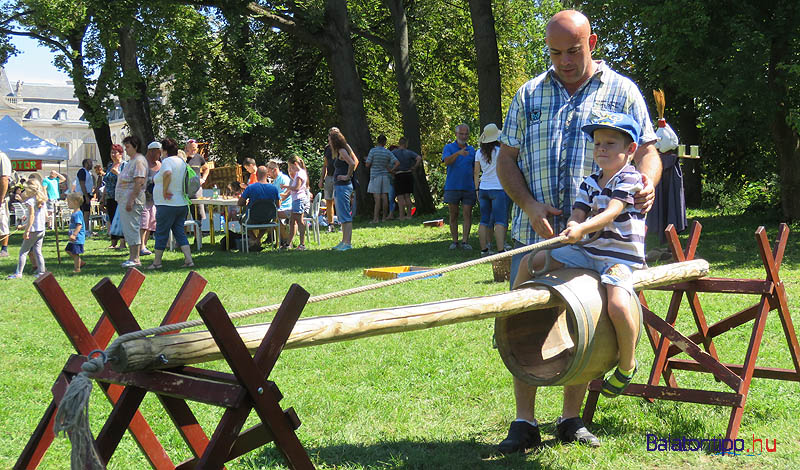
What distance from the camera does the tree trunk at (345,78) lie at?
19672 mm

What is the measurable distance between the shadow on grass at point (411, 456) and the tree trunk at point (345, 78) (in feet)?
54.1

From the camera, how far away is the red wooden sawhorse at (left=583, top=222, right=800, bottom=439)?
439 cm

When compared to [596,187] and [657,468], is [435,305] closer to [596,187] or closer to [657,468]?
[596,187]

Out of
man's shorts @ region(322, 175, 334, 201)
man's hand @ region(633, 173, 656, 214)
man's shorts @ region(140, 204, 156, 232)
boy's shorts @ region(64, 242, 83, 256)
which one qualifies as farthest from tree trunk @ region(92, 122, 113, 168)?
man's hand @ region(633, 173, 656, 214)

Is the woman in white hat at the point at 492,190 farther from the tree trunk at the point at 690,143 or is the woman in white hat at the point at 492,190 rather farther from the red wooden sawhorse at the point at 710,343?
the tree trunk at the point at 690,143

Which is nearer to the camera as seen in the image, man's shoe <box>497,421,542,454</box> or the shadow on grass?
the shadow on grass

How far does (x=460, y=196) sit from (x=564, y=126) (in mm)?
8759

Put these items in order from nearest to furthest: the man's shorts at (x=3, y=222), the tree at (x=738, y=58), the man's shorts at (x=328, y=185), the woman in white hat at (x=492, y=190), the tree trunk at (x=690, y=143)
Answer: the woman in white hat at (x=492, y=190), the tree at (x=738, y=58), the man's shorts at (x=3, y=222), the man's shorts at (x=328, y=185), the tree trunk at (x=690, y=143)

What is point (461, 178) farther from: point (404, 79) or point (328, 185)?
point (404, 79)

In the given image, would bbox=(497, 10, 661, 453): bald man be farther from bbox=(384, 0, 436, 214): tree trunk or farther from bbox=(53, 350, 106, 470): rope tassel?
bbox=(384, 0, 436, 214): tree trunk

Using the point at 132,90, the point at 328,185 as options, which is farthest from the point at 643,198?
the point at 132,90

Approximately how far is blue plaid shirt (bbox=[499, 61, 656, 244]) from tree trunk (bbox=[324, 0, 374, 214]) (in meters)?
16.2

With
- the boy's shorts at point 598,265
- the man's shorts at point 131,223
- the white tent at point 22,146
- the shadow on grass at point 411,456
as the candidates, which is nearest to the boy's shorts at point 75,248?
the man's shorts at point 131,223

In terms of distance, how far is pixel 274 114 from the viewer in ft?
101
